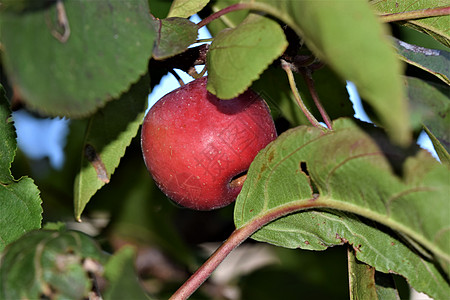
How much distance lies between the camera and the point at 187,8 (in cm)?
84

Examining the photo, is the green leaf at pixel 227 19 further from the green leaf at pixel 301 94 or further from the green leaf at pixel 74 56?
the green leaf at pixel 74 56

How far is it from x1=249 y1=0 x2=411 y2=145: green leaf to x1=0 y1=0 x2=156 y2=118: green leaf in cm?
20

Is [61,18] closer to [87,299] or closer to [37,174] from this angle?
[87,299]

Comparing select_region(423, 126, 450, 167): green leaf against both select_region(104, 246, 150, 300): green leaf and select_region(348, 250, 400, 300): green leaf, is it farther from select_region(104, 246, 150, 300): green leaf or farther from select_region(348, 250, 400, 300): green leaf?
select_region(104, 246, 150, 300): green leaf

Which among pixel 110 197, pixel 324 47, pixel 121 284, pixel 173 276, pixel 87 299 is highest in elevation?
pixel 324 47

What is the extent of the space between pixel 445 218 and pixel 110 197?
110 centimetres

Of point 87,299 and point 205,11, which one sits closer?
point 87,299

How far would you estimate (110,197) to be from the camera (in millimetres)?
1544

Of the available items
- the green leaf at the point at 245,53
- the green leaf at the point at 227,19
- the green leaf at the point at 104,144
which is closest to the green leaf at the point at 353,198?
the green leaf at the point at 245,53

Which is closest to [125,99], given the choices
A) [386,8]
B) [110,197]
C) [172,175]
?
[172,175]

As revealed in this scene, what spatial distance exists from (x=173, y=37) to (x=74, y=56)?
6.1 inches

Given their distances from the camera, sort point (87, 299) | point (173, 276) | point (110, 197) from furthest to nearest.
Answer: point (173, 276) < point (110, 197) < point (87, 299)

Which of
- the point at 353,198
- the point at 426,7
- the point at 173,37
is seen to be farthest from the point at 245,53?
the point at 426,7

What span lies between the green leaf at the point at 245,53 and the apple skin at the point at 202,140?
0.09 meters
